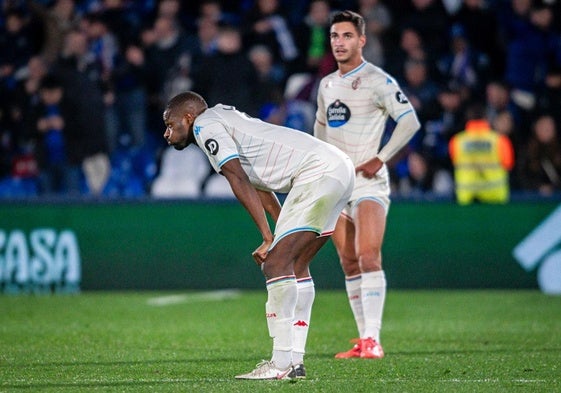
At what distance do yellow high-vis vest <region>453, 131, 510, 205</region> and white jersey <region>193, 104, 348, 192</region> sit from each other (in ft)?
26.7

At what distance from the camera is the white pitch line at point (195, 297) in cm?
1348

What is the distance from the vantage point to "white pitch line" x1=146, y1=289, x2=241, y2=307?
1348cm

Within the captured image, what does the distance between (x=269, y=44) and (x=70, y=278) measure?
4561 millimetres

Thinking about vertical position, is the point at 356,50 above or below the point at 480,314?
above

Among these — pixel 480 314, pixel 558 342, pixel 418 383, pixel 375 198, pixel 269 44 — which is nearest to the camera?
pixel 418 383

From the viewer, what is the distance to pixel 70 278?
14.5 meters

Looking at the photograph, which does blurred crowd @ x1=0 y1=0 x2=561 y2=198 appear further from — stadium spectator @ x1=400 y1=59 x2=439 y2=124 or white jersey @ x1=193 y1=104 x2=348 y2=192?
white jersey @ x1=193 y1=104 x2=348 y2=192

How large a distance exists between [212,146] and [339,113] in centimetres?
209

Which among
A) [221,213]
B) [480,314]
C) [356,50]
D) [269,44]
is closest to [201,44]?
[269,44]

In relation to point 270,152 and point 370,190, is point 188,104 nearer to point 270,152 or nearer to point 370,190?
point 270,152

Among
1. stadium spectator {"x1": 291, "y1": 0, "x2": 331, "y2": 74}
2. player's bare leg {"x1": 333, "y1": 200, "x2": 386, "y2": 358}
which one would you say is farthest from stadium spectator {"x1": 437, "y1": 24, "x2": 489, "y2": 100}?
player's bare leg {"x1": 333, "y1": 200, "x2": 386, "y2": 358}

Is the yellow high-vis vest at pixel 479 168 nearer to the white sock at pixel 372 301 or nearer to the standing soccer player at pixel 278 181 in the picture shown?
the white sock at pixel 372 301

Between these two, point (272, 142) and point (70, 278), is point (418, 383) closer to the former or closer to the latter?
point (272, 142)

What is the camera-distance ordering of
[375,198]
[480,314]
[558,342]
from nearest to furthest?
Result: [375,198]
[558,342]
[480,314]
